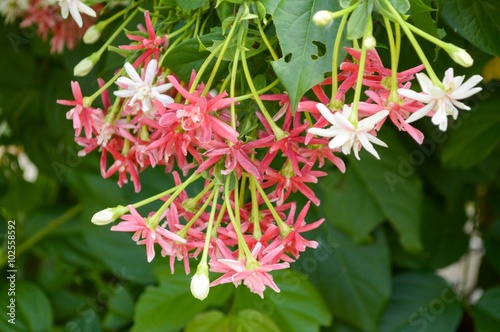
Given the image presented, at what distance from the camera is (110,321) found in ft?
2.85

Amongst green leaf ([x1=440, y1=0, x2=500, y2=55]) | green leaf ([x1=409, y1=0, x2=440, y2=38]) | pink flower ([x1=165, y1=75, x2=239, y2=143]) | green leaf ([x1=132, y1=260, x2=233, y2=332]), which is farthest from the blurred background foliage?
pink flower ([x1=165, y1=75, x2=239, y2=143])

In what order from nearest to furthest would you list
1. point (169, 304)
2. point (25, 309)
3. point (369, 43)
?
point (369, 43) < point (169, 304) < point (25, 309)

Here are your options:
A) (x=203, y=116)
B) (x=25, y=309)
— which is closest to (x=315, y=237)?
(x=25, y=309)

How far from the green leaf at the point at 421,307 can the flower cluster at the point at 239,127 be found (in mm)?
490

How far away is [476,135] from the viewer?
2.63ft

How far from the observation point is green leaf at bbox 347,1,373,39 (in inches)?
13.9

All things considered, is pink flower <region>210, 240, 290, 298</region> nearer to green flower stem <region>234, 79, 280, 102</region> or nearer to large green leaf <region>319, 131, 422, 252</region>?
green flower stem <region>234, 79, 280, 102</region>

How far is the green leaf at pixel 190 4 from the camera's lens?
0.42 metres

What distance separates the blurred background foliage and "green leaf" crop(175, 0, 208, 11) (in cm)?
28

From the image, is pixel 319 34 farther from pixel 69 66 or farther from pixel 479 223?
pixel 479 223

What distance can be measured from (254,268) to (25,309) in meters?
0.60

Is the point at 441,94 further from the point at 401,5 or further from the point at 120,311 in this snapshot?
the point at 120,311

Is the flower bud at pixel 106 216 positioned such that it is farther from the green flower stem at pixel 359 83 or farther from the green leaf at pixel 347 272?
the green leaf at pixel 347 272

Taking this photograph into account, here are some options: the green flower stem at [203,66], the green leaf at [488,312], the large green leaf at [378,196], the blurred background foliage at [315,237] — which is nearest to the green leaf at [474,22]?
the blurred background foliage at [315,237]
